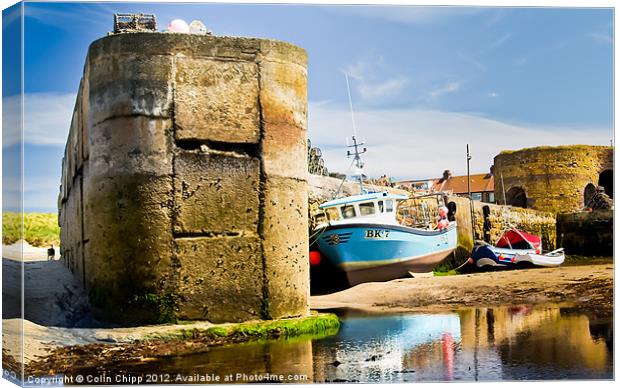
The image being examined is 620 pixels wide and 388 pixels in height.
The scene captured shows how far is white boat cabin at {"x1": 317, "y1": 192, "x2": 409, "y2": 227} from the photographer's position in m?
17.1

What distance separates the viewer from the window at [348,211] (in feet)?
56.6

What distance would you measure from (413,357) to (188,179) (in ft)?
8.37

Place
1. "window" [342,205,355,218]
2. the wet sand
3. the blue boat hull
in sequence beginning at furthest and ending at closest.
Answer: "window" [342,205,355,218] → the blue boat hull → the wet sand

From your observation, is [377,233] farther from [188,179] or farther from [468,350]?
[188,179]

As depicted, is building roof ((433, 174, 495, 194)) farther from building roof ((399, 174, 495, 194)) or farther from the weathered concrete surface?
the weathered concrete surface

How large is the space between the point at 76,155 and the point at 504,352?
502cm

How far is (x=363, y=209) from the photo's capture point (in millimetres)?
17641

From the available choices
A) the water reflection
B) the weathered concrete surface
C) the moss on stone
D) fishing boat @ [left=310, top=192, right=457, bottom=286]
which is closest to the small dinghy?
fishing boat @ [left=310, top=192, right=457, bottom=286]

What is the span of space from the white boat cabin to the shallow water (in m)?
8.32

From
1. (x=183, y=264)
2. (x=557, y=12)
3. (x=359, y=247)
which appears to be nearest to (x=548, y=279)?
(x=359, y=247)

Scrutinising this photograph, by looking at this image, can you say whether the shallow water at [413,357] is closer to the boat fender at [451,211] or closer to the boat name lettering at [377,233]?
the boat name lettering at [377,233]

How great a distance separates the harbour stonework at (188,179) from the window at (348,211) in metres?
10.1

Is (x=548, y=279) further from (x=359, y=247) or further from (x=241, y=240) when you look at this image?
(x=241, y=240)

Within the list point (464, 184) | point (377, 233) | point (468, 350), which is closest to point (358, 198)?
point (377, 233)
